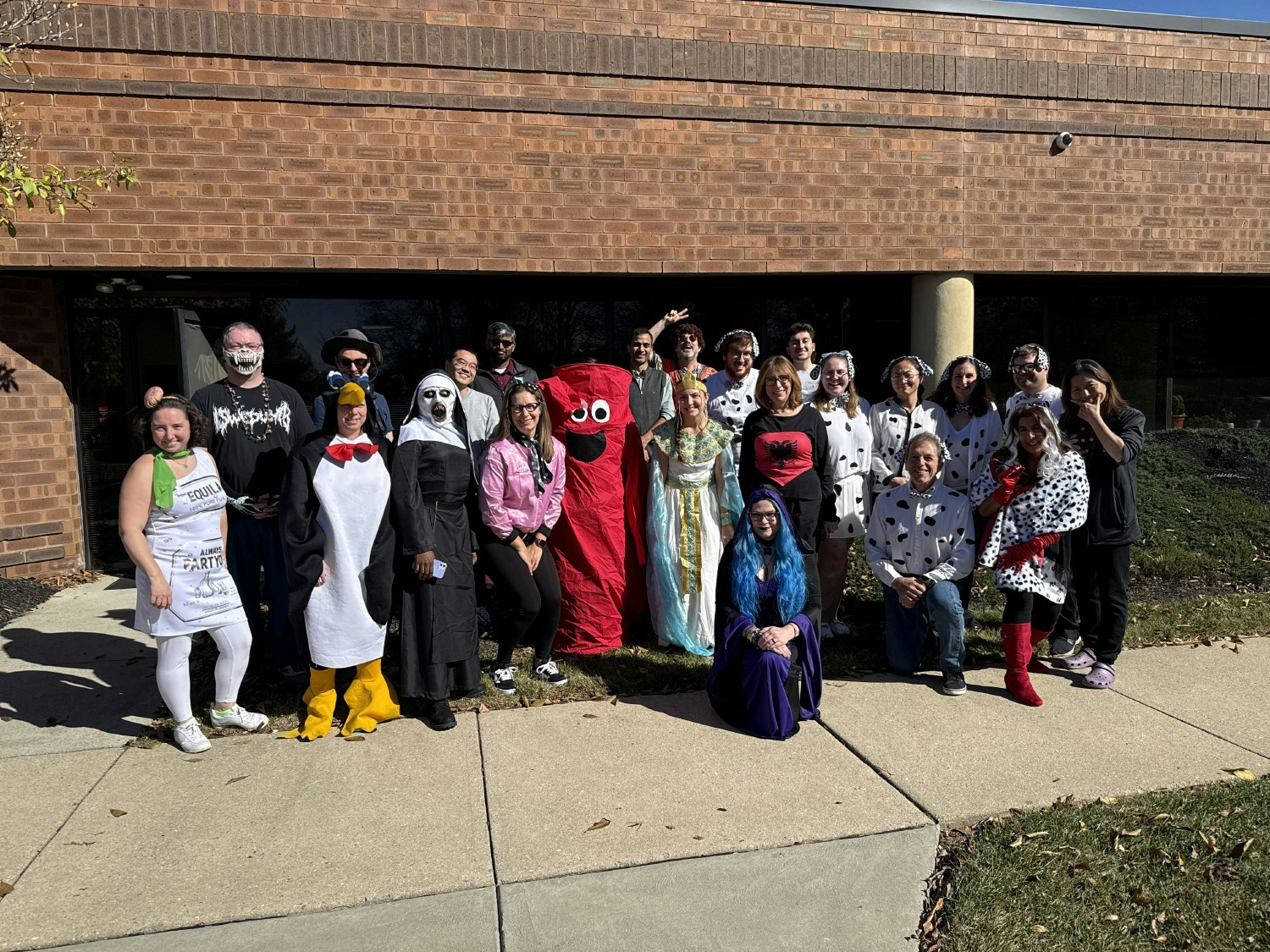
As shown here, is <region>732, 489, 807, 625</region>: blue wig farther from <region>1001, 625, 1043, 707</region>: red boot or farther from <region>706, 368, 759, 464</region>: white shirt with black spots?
<region>706, 368, 759, 464</region>: white shirt with black spots

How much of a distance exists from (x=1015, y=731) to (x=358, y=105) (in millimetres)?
6845

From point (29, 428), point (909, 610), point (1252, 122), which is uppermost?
point (1252, 122)

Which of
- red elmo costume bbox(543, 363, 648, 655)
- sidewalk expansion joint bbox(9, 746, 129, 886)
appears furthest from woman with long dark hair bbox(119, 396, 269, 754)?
red elmo costume bbox(543, 363, 648, 655)

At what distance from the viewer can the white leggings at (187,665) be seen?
4219 millimetres

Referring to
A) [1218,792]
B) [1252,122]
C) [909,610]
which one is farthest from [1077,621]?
[1252,122]

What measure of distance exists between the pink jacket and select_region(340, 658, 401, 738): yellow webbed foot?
0.97 meters

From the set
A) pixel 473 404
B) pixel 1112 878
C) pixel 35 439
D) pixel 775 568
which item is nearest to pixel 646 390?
pixel 473 404

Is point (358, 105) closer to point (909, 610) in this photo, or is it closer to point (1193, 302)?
point (909, 610)

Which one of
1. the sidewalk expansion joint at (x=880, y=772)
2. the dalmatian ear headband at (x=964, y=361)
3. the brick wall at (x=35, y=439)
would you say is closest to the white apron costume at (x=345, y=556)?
the sidewalk expansion joint at (x=880, y=772)

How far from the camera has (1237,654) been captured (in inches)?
220

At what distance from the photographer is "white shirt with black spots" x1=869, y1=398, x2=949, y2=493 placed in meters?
5.69

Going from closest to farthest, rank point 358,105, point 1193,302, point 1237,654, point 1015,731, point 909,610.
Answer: point 1015,731
point 909,610
point 1237,654
point 358,105
point 1193,302

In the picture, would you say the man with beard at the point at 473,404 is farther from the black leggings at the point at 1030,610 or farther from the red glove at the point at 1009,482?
the black leggings at the point at 1030,610

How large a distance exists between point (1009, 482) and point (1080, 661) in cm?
122
